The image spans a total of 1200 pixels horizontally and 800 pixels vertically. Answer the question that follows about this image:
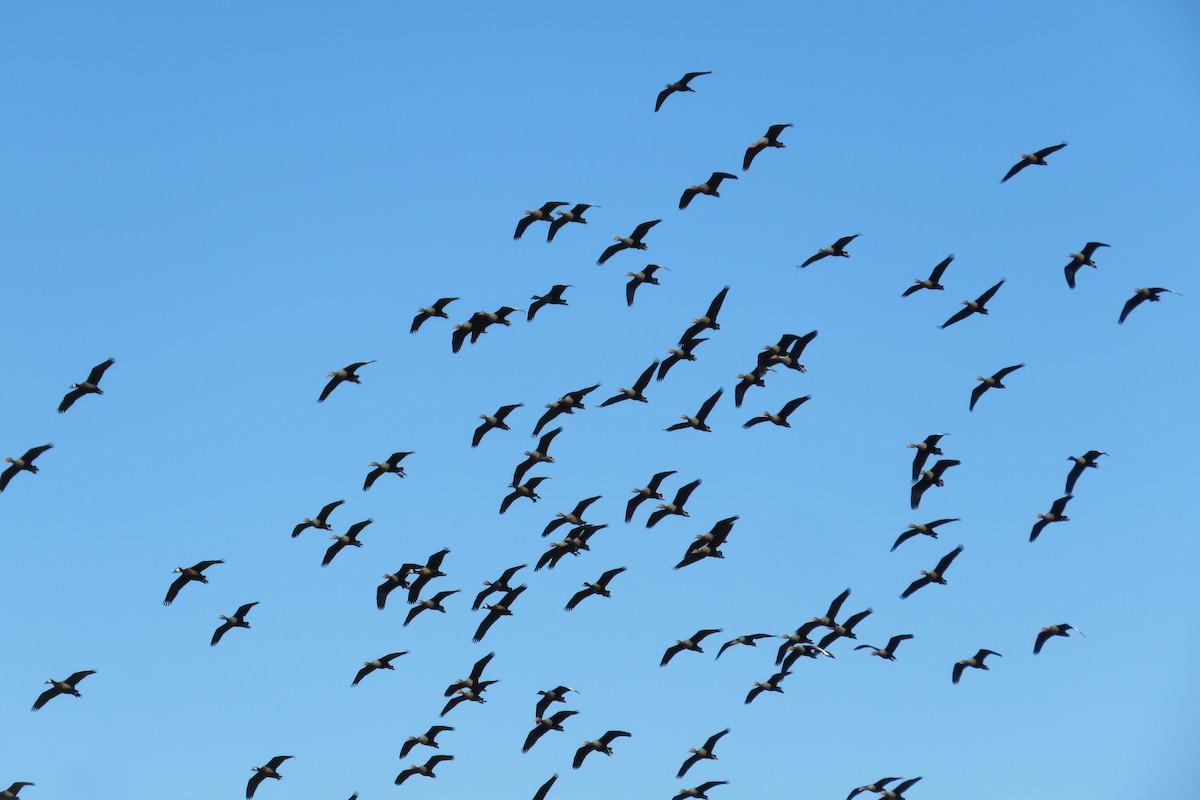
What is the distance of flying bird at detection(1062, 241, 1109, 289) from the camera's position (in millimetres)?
57438

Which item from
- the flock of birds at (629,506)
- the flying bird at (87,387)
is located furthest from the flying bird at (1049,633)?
the flying bird at (87,387)

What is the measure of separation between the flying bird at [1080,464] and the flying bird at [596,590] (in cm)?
1541

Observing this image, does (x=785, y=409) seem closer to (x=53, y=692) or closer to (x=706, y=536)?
(x=706, y=536)

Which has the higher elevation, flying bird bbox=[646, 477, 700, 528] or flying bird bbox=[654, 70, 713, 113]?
flying bird bbox=[654, 70, 713, 113]

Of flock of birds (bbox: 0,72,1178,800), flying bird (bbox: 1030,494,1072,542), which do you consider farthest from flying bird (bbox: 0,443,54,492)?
flying bird (bbox: 1030,494,1072,542)

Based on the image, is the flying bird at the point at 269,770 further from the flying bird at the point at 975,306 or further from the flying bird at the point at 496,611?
the flying bird at the point at 975,306

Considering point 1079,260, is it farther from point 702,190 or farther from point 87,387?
point 87,387

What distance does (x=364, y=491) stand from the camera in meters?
60.1

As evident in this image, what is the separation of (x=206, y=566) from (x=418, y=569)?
7.22m

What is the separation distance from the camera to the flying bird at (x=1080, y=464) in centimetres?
5944

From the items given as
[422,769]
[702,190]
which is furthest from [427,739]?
[702,190]

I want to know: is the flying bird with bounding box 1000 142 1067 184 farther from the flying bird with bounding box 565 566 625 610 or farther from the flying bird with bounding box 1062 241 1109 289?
the flying bird with bounding box 565 566 625 610

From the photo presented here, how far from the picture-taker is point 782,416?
59.4m

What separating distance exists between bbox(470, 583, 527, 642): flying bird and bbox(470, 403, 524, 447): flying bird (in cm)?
530
